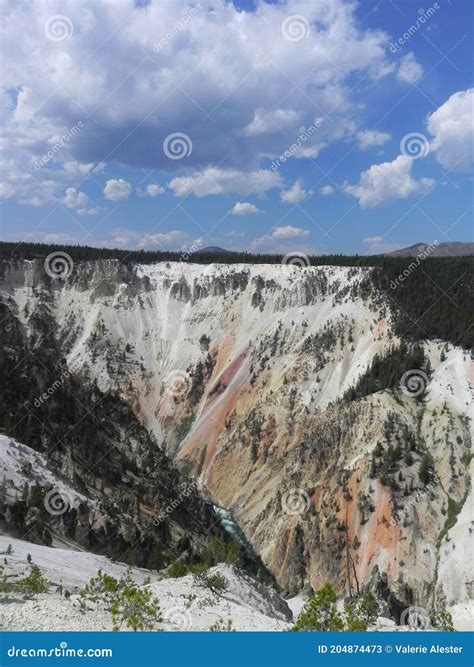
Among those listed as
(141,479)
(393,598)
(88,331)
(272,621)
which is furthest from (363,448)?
(88,331)

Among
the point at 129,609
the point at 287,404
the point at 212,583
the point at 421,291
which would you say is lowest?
the point at 212,583

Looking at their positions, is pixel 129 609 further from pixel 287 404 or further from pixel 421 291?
pixel 421 291

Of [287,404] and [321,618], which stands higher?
[287,404]

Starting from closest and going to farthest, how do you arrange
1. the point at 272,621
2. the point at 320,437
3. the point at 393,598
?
1. the point at 272,621
2. the point at 393,598
3. the point at 320,437

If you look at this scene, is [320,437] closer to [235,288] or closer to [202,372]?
[202,372]

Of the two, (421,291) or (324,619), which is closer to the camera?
(324,619)

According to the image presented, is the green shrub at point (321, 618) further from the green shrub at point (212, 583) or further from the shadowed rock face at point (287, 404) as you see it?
the shadowed rock face at point (287, 404)

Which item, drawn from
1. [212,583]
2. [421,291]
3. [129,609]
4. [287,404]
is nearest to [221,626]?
[129,609]

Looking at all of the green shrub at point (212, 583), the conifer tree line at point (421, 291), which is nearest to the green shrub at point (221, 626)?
the green shrub at point (212, 583)

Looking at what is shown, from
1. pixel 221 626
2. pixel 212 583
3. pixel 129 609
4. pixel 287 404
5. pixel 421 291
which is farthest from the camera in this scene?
pixel 421 291
